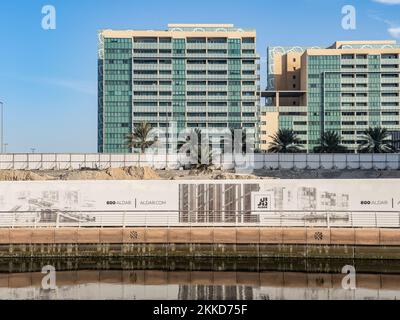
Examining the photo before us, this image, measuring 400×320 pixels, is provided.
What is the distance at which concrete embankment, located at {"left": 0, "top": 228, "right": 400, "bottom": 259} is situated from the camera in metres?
34.8

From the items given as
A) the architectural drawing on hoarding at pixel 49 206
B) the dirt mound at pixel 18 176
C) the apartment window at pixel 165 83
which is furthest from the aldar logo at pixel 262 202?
the apartment window at pixel 165 83

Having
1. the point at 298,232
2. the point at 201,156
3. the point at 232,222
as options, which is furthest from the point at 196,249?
the point at 201,156

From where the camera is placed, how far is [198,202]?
127ft

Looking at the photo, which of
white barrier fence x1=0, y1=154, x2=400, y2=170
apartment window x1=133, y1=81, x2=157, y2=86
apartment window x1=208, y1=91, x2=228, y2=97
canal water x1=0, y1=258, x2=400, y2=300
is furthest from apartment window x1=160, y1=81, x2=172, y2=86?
canal water x1=0, y1=258, x2=400, y2=300

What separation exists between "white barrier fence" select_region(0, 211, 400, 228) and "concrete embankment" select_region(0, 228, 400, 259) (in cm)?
114

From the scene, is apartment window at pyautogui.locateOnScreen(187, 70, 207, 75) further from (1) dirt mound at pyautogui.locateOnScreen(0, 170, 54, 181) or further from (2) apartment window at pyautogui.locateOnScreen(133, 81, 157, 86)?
(1) dirt mound at pyautogui.locateOnScreen(0, 170, 54, 181)

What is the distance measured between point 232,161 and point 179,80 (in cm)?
11093

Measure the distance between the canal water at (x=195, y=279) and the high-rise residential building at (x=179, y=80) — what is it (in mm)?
158414

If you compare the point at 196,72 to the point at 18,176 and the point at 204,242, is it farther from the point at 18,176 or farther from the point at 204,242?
the point at 204,242

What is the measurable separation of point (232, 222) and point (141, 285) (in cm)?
1150

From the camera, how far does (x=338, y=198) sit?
3800 cm

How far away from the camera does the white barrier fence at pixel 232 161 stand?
82.8 metres

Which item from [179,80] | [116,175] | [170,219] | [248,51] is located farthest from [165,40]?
[170,219]
